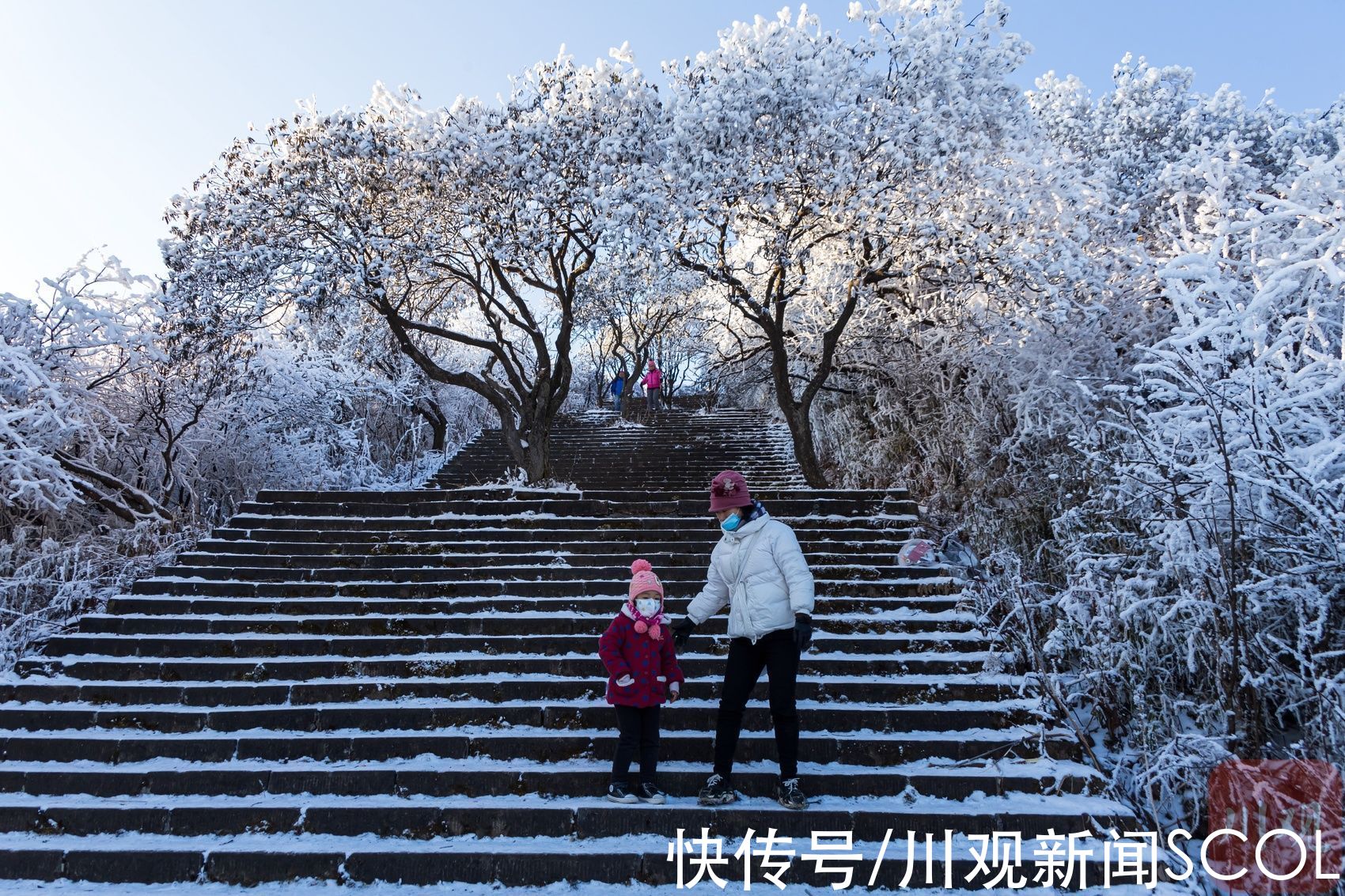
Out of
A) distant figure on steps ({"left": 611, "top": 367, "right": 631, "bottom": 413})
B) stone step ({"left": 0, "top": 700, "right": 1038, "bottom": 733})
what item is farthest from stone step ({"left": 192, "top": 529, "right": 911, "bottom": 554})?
distant figure on steps ({"left": 611, "top": 367, "right": 631, "bottom": 413})

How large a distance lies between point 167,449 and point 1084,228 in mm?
11885

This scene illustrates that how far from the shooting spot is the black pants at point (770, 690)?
3873mm

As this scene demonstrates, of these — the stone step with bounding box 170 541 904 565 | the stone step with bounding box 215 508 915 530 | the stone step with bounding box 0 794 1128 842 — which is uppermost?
the stone step with bounding box 215 508 915 530

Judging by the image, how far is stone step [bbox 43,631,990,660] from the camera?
576 cm

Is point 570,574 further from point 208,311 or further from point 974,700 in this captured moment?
point 208,311

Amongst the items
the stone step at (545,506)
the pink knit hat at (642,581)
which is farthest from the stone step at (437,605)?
the pink knit hat at (642,581)

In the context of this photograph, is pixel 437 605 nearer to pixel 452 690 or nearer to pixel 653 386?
pixel 452 690

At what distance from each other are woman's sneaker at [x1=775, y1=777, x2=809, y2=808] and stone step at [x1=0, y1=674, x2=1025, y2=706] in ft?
3.61

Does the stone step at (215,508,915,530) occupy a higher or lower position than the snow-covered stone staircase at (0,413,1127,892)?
higher

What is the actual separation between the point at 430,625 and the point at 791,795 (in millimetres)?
3216

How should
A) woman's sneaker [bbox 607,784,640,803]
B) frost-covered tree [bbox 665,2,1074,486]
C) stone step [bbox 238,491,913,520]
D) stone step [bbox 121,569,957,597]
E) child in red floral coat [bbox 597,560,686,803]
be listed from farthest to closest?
frost-covered tree [bbox 665,2,1074,486] → stone step [bbox 238,491,913,520] → stone step [bbox 121,569,957,597] → woman's sneaker [bbox 607,784,640,803] → child in red floral coat [bbox 597,560,686,803]

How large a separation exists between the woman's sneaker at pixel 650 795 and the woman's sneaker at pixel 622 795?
39 millimetres

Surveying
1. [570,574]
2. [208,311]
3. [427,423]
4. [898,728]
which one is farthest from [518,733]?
[427,423]

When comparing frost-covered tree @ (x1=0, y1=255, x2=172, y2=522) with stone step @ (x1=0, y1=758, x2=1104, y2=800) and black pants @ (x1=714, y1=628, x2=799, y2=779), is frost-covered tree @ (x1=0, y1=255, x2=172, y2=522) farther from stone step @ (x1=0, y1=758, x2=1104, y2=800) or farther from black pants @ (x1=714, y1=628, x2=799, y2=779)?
black pants @ (x1=714, y1=628, x2=799, y2=779)
